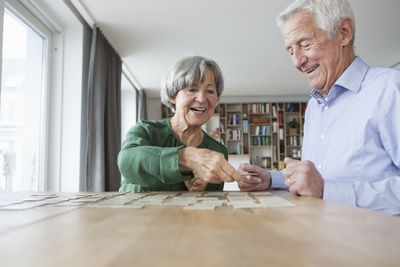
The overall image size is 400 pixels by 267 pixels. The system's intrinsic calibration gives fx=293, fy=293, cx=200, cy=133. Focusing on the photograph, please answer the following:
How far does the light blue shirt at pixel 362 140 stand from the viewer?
907 mm

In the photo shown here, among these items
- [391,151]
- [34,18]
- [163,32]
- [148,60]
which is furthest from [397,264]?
[148,60]

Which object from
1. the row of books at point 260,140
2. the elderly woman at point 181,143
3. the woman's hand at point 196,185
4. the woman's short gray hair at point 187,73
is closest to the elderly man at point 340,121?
the woman's hand at point 196,185

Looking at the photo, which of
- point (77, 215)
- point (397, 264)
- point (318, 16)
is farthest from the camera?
point (318, 16)

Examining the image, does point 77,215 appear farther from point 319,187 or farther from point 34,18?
point 34,18

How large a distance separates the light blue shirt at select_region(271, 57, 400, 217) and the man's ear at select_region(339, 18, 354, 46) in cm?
12

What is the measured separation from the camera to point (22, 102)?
287 cm

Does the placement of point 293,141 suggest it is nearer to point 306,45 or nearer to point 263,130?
point 263,130

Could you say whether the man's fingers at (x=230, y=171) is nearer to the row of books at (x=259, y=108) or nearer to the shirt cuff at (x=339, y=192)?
the shirt cuff at (x=339, y=192)

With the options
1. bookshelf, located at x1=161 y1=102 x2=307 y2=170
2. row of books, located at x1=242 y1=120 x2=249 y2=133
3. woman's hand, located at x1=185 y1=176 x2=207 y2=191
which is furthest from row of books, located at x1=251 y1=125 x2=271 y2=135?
woman's hand, located at x1=185 y1=176 x2=207 y2=191

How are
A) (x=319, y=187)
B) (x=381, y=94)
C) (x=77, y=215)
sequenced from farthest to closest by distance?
(x=381, y=94), (x=319, y=187), (x=77, y=215)

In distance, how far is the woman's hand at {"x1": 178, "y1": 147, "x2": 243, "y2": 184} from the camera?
33.5 inches

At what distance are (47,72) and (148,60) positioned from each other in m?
2.20

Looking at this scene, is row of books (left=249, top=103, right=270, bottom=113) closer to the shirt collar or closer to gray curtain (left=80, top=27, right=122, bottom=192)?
gray curtain (left=80, top=27, right=122, bottom=192)

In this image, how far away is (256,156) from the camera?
8422mm
